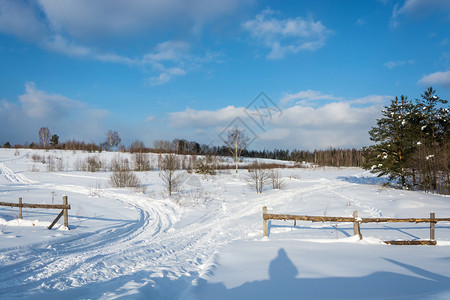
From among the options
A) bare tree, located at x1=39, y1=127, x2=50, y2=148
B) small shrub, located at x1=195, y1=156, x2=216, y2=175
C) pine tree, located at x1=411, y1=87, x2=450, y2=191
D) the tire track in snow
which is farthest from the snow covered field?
bare tree, located at x1=39, y1=127, x2=50, y2=148

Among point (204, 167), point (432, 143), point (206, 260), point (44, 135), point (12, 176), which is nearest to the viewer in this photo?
point (206, 260)

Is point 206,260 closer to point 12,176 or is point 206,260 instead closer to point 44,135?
point 12,176

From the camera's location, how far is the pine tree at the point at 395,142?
74.8 feet

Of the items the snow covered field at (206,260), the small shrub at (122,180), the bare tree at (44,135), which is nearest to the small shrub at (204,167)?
the small shrub at (122,180)

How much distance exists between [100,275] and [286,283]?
13.1ft

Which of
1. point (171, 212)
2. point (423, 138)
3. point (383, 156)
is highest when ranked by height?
point (423, 138)

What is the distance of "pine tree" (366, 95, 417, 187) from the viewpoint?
22.8m

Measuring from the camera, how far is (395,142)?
76.8 feet

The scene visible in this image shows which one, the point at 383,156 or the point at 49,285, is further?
the point at 383,156

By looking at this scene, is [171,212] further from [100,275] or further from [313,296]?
[313,296]

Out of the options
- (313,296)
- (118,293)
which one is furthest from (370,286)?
(118,293)

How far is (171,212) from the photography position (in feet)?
45.6

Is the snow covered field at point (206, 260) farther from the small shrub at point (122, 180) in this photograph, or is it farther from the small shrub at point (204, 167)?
the small shrub at point (204, 167)

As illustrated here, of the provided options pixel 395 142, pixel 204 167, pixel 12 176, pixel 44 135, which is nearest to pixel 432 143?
pixel 395 142
